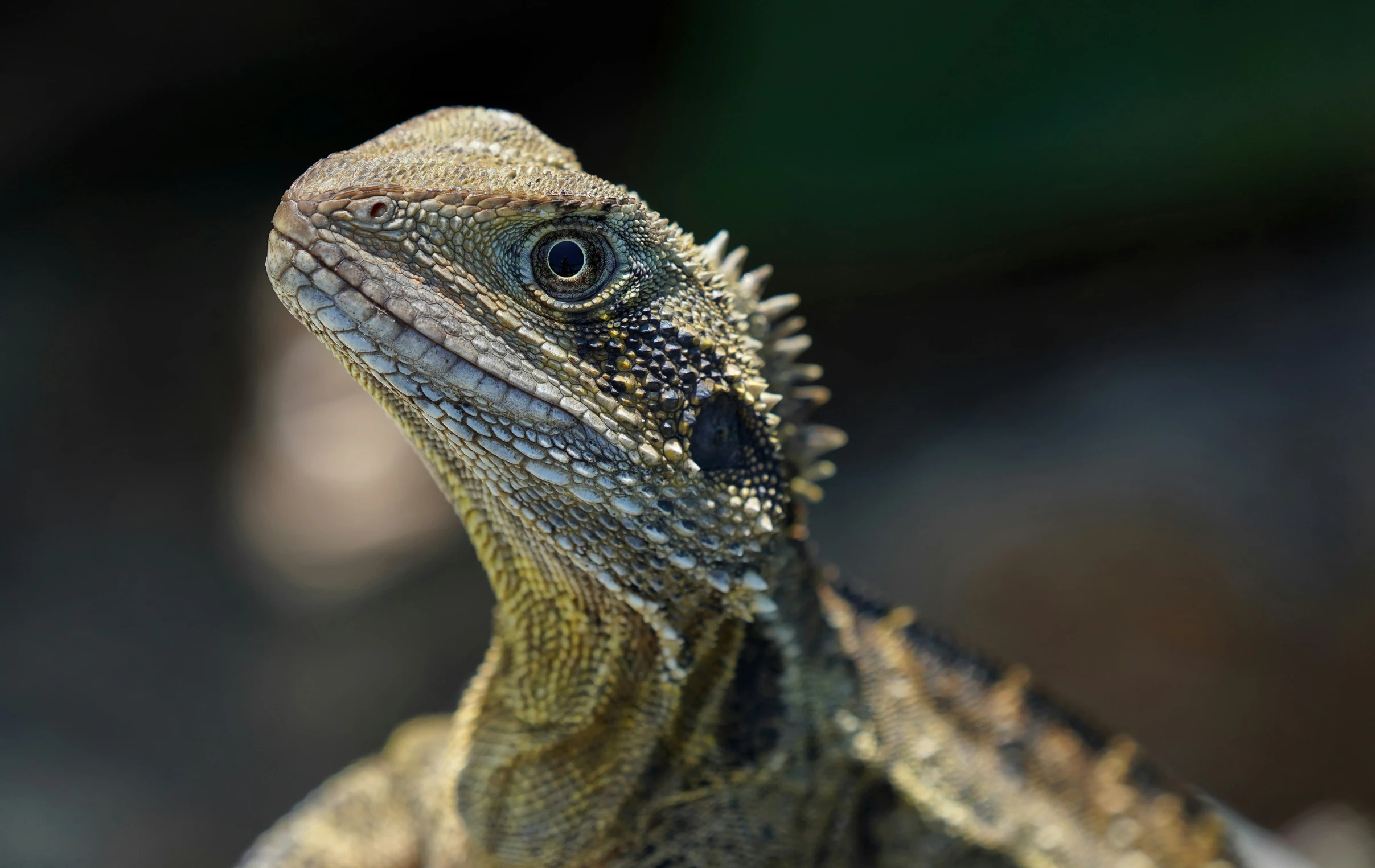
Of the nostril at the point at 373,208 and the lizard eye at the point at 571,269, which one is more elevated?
the lizard eye at the point at 571,269

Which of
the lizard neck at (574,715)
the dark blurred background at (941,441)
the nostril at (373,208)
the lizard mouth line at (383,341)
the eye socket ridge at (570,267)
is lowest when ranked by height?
the lizard neck at (574,715)

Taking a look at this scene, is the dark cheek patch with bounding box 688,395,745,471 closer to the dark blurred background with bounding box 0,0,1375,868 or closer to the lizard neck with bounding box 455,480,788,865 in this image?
the lizard neck with bounding box 455,480,788,865

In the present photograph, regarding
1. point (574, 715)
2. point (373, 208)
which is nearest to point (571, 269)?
point (373, 208)

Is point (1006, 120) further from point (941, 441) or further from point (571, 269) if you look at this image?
point (571, 269)

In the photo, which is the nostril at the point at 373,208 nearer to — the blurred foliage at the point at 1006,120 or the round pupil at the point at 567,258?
the round pupil at the point at 567,258

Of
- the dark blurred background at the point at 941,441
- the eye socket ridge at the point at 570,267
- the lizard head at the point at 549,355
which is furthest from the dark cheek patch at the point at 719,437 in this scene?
the dark blurred background at the point at 941,441

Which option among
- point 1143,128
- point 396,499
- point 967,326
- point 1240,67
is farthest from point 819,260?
point 396,499

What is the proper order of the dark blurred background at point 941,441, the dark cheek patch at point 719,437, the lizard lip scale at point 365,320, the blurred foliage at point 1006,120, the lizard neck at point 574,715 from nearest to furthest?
the lizard lip scale at point 365,320 → the dark cheek patch at point 719,437 → the lizard neck at point 574,715 → the dark blurred background at point 941,441 → the blurred foliage at point 1006,120
